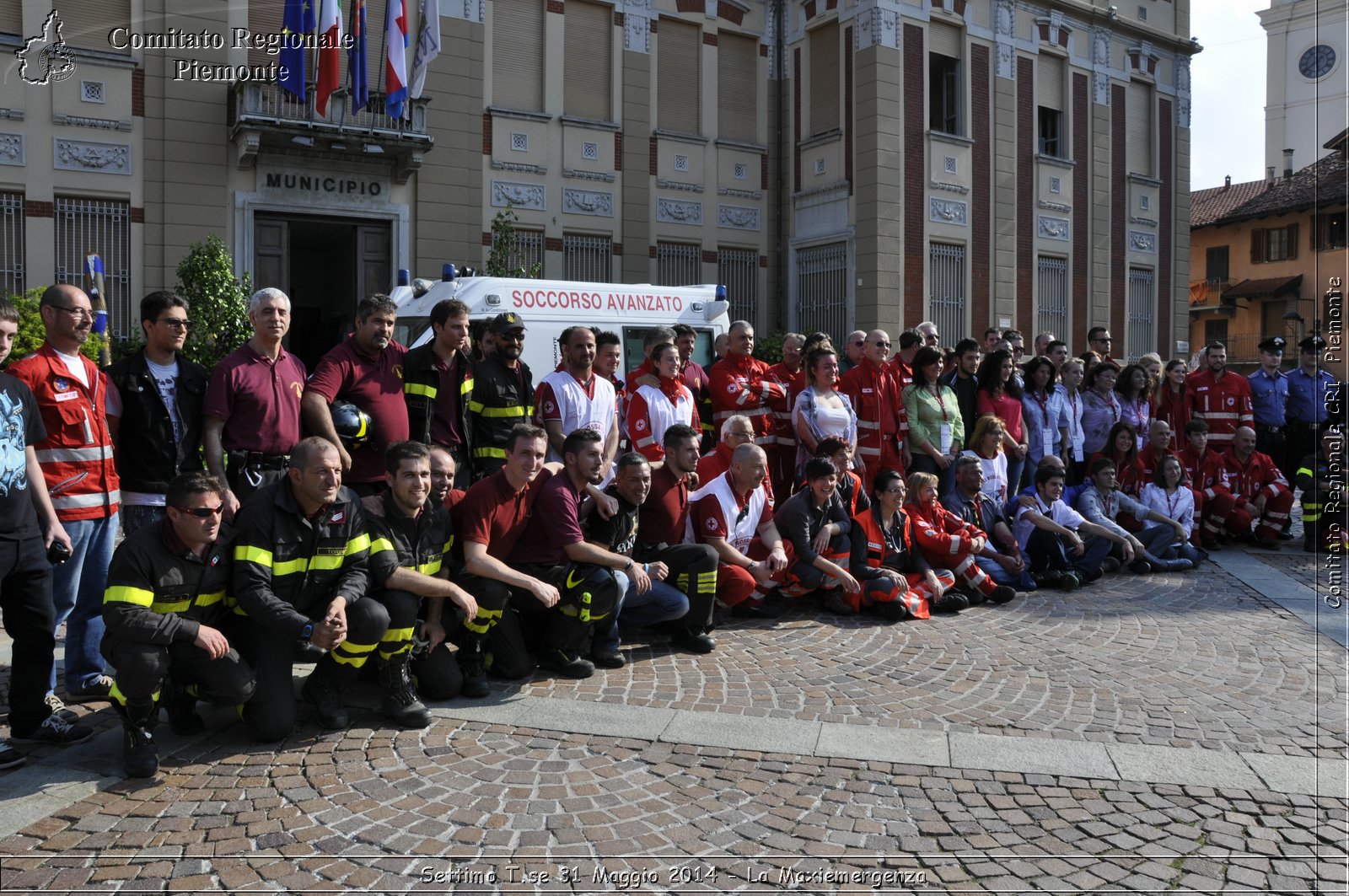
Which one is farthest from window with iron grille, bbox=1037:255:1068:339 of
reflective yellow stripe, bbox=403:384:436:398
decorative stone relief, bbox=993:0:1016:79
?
reflective yellow stripe, bbox=403:384:436:398

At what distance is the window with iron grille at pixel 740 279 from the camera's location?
23203 millimetres

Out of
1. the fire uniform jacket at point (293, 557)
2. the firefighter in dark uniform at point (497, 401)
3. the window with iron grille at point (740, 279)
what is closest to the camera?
the fire uniform jacket at point (293, 557)

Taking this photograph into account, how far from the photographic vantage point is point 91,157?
670 inches

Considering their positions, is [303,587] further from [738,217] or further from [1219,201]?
[1219,201]

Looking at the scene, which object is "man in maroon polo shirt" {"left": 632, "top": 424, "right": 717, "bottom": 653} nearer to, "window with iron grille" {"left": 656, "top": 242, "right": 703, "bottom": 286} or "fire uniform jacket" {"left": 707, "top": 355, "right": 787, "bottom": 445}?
"fire uniform jacket" {"left": 707, "top": 355, "right": 787, "bottom": 445}

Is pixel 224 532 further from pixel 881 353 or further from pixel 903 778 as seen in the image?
pixel 881 353

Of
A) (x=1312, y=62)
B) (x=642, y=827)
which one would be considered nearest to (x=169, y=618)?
(x=642, y=827)

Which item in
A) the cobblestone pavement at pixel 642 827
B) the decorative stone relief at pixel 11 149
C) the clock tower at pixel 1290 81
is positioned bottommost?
the cobblestone pavement at pixel 642 827

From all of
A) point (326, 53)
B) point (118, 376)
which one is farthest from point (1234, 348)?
point (118, 376)

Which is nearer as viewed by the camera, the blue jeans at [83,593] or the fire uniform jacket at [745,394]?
the blue jeans at [83,593]

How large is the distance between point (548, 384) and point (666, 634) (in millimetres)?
2006

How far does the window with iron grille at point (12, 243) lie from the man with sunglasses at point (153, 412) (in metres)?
13.2

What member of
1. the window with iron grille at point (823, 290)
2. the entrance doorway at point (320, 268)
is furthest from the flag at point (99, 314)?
the window with iron grille at point (823, 290)

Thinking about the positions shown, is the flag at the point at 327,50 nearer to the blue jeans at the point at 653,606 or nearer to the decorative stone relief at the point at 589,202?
the decorative stone relief at the point at 589,202
